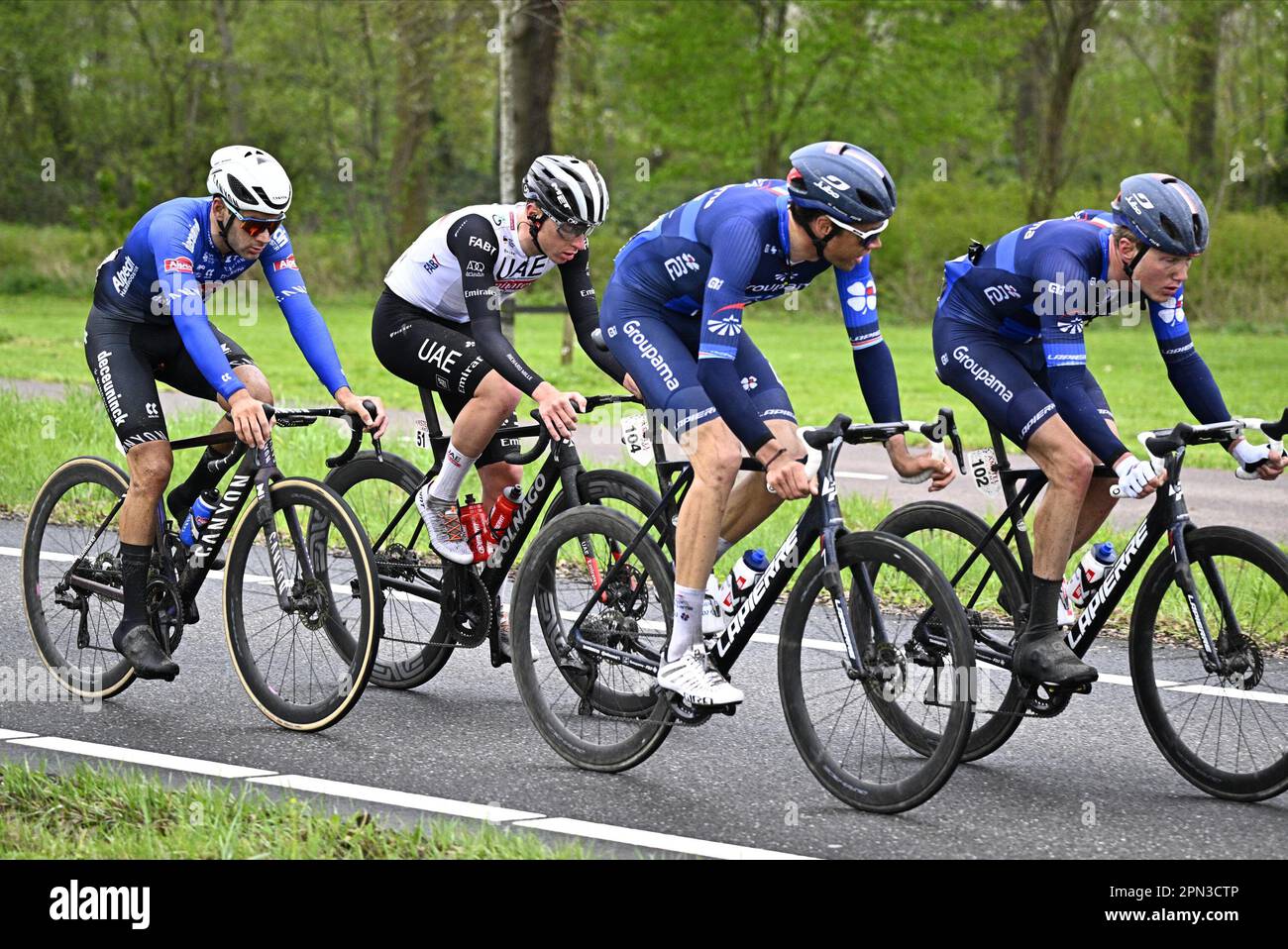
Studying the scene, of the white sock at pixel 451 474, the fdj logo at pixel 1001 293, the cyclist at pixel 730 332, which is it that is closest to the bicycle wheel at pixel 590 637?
the cyclist at pixel 730 332

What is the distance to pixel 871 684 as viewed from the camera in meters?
5.15

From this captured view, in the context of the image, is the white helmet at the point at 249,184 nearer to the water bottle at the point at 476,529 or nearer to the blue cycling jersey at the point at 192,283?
the blue cycling jersey at the point at 192,283

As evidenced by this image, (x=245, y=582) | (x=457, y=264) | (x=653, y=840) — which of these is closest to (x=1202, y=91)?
(x=457, y=264)

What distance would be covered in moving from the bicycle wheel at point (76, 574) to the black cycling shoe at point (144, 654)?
250mm

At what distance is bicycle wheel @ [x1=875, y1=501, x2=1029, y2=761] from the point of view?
569 cm

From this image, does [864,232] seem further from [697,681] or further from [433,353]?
[433,353]

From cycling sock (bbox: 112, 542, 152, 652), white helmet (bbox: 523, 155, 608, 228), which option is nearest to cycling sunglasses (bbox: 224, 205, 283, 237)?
white helmet (bbox: 523, 155, 608, 228)

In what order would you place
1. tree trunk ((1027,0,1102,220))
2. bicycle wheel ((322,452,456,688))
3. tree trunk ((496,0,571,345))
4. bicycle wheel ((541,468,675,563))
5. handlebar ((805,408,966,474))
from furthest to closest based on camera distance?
tree trunk ((1027,0,1102,220)), tree trunk ((496,0,571,345)), bicycle wheel ((322,452,456,688)), bicycle wheel ((541,468,675,563)), handlebar ((805,408,966,474))

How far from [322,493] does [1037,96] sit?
38.1 m

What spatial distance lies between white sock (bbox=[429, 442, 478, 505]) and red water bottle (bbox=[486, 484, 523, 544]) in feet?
0.57

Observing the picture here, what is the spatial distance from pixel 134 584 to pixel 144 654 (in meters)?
0.29

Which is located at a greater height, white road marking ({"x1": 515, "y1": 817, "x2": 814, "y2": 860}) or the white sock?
the white sock

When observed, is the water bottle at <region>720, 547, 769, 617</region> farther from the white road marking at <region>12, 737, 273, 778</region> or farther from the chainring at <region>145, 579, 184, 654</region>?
the chainring at <region>145, 579, 184, 654</region>
